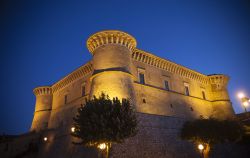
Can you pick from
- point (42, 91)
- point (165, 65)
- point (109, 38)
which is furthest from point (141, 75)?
point (42, 91)

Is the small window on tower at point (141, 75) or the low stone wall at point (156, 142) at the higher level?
the small window on tower at point (141, 75)

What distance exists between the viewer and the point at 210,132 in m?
17.9

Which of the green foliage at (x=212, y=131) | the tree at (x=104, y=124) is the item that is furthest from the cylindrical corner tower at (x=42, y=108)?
the green foliage at (x=212, y=131)

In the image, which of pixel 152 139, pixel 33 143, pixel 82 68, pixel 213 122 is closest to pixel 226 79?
pixel 213 122

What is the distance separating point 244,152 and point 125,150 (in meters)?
17.6

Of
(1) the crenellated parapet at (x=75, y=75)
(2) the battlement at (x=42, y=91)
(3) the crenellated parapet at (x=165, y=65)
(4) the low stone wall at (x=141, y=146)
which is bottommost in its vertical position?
(4) the low stone wall at (x=141, y=146)

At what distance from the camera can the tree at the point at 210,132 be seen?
1786 centimetres

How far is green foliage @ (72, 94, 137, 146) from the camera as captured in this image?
499 inches

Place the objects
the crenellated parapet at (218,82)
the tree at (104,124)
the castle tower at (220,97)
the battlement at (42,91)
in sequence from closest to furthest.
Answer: the tree at (104,124), the castle tower at (220,97), the battlement at (42,91), the crenellated parapet at (218,82)

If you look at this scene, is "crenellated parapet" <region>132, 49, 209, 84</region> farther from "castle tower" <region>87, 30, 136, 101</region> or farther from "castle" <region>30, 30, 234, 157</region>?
"castle tower" <region>87, 30, 136, 101</region>

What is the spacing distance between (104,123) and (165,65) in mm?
15102

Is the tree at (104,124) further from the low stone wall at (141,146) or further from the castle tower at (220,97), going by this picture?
the castle tower at (220,97)

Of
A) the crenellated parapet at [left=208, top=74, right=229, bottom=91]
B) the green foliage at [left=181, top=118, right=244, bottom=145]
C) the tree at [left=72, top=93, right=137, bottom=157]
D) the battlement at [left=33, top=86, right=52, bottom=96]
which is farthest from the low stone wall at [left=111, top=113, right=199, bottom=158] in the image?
the battlement at [left=33, top=86, right=52, bottom=96]

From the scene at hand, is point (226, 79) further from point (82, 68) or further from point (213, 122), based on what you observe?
point (82, 68)
